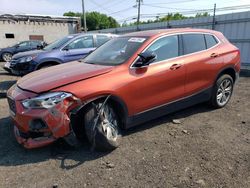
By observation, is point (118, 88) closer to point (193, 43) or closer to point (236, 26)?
point (193, 43)

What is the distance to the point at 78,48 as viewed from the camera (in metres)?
7.89

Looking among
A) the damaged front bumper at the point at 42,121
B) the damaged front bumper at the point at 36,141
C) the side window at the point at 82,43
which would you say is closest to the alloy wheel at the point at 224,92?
the damaged front bumper at the point at 42,121

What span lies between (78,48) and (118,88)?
4847 mm

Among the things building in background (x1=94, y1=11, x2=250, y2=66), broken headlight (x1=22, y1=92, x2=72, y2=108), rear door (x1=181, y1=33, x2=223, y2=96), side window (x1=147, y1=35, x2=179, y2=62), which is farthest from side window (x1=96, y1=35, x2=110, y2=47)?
building in background (x1=94, y1=11, x2=250, y2=66)

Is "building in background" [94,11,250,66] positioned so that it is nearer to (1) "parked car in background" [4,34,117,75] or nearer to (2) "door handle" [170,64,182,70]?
(1) "parked car in background" [4,34,117,75]

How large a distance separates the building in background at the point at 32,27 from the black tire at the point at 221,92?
23882 mm

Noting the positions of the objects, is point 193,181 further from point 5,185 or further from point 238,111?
point 238,111

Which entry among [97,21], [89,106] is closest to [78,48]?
[89,106]

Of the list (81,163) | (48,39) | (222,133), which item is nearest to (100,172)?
(81,163)

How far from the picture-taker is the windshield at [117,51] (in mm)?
3899

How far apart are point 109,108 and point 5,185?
1643 mm

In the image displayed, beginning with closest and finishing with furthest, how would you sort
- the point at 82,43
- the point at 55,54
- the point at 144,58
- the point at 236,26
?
the point at 144,58
the point at 55,54
the point at 82,43
the point at 236,26

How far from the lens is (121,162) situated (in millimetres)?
3238

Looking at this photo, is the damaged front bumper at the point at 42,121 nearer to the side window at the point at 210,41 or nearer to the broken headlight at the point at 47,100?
the broken headlight at the point at 47,100
